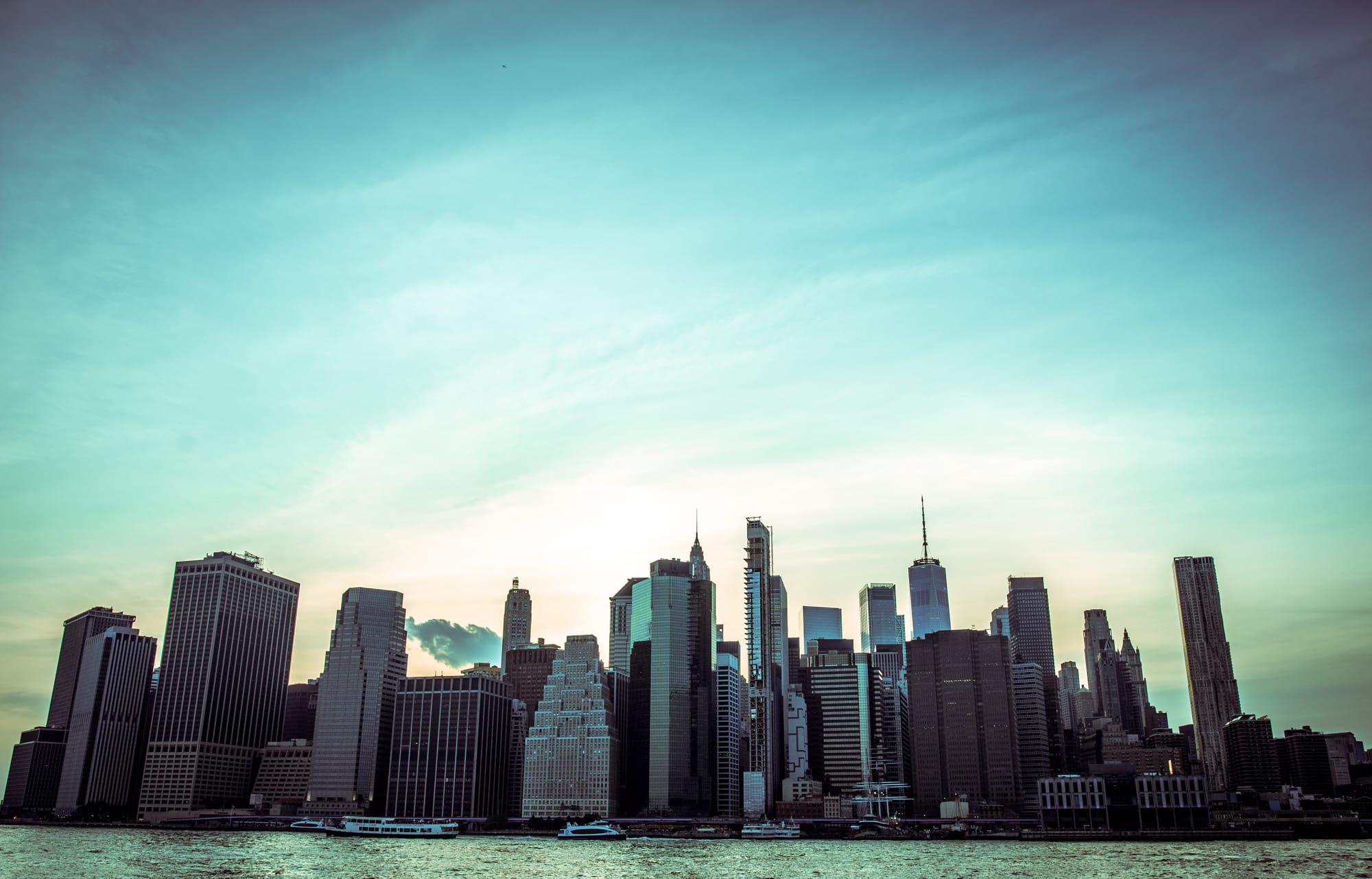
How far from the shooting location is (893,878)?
125 m

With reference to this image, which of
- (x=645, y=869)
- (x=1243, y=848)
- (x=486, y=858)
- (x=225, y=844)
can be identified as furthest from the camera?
(x=225, y=844)

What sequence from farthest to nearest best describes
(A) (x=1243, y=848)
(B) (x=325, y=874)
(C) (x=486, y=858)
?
(A) (x=1243, y=848)
(C) (x=486, y=858)
(B) (x=325, y=874)

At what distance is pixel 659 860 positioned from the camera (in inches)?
6102

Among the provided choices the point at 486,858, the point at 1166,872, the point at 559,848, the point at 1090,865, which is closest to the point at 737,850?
the point at 559,848

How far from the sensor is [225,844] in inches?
7554

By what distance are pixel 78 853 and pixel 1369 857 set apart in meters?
181

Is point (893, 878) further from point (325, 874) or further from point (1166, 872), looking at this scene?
point (325, 874)

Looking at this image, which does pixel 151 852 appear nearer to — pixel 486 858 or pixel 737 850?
pixel 486 858

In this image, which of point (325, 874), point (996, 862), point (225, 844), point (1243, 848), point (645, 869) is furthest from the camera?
point (225, 844)

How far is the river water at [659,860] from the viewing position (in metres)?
126

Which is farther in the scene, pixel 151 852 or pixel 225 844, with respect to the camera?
pixel 225 844

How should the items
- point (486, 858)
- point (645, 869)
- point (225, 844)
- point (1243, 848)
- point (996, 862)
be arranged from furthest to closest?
point (225, 844) < point (1243, 848) < point (486, 858) < point (996, 862) < point (645, 869)

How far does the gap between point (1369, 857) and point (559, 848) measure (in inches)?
4911

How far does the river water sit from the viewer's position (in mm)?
125625
